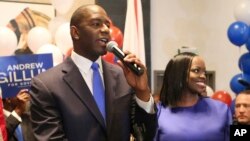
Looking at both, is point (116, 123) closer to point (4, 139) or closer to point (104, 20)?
point (104, 20)

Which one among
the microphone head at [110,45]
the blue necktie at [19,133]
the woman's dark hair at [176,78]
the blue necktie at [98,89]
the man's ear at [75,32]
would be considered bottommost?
the blue necktie at [19,133]

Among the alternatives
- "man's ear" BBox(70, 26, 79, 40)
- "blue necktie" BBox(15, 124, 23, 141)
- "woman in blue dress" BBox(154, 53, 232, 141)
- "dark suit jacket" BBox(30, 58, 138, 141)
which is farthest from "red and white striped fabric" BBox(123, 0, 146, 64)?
"dark suit jacket" BBox(30, 58, 138, 141)

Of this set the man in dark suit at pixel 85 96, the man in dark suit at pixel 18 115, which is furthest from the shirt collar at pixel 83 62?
the man in dark suit at pixel 18 115

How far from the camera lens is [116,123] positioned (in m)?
1.63

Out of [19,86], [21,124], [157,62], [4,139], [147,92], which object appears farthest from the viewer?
[157,62]

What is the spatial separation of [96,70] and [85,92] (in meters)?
0.14

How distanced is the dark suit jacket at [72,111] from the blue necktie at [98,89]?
2cm

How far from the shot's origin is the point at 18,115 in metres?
3.05

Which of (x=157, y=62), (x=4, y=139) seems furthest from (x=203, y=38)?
(x=4, y=139)

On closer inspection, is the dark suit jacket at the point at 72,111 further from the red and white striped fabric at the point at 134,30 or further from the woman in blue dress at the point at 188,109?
the red and white striped fabric at the point at 134,30

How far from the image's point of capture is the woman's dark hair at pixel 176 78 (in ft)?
8.77

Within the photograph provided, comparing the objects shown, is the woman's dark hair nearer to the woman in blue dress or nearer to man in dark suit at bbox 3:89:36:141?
the woman in blue dress

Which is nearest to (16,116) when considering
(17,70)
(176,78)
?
(17,70)

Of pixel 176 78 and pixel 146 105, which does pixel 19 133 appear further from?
pixel 146 105
